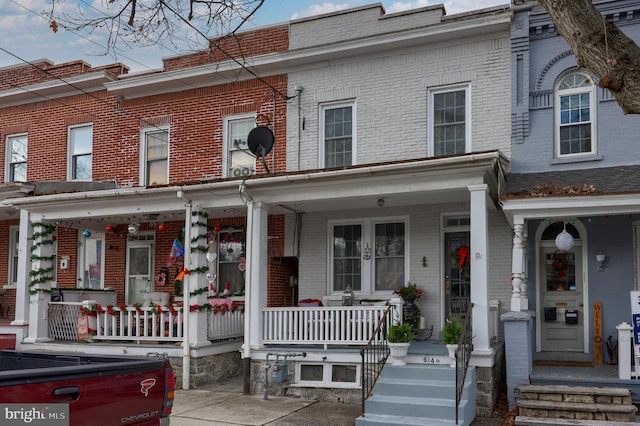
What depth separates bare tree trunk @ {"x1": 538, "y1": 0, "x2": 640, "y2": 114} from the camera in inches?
223

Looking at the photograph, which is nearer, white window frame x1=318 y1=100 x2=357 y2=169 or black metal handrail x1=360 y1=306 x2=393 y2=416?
black metal handrail x1=360 y1=306 x2=393 y2=416

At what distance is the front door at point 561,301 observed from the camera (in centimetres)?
1201

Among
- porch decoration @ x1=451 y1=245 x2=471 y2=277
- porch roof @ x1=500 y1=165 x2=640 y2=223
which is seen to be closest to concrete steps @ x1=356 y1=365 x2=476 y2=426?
porch roof @ x1=500 y1=165 x2=640 y2=223

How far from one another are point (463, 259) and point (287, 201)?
12.0 feet

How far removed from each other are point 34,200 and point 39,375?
9.93 metres

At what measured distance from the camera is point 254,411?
10.4 m

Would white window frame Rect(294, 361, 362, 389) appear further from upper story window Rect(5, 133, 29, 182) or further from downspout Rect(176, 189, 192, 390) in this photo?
upper story window Rect(5, 133, 29, 182)

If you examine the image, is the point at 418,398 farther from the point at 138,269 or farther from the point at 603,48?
the point at 138,269

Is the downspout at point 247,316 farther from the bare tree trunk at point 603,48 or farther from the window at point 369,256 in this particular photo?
the bare tree trunk at point 603,48

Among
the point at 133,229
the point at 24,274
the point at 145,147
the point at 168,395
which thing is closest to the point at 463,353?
the point at 168,395

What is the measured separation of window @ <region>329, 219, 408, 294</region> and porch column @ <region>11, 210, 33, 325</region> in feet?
21.5

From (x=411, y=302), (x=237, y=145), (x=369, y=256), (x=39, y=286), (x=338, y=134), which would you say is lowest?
(x=411, y=302)

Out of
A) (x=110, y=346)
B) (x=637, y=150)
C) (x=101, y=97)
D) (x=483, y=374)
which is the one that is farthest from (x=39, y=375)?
(x=101, y=97)

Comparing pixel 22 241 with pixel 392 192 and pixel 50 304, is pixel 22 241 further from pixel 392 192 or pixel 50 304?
pixel 392 192
